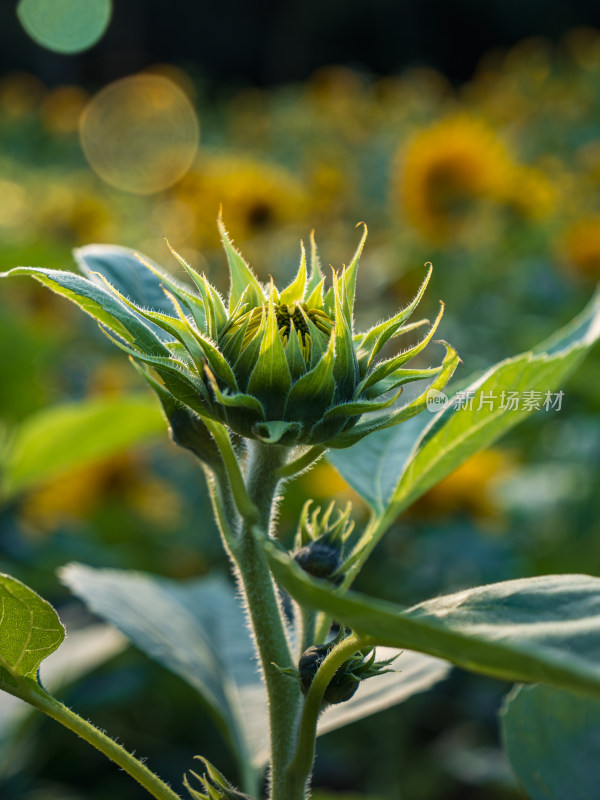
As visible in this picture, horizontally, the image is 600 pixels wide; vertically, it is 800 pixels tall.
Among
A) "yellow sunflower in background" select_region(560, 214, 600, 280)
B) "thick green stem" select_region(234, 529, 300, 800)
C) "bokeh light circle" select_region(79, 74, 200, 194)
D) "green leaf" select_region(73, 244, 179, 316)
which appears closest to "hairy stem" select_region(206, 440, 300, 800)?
"thick green stem" select_region(234, 529, 300, 800)

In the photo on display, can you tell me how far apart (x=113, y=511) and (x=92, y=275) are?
3.91ft

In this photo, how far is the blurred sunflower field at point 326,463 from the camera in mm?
1104

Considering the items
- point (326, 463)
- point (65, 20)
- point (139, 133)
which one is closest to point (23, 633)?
point (326, 463)

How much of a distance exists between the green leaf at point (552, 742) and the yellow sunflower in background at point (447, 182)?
1.54m

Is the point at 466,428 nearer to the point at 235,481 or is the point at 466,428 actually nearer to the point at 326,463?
the point at 235,481

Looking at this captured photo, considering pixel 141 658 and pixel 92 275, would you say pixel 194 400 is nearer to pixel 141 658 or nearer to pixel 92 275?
pixel 92 275

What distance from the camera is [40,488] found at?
1.54 m

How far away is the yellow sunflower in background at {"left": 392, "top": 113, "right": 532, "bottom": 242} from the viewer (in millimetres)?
1958

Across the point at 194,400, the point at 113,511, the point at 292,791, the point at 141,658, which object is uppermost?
the point at 194,400

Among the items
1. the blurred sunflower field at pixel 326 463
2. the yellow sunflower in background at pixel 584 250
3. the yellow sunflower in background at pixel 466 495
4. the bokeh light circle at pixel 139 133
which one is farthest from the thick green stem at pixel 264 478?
the bokeh light circle at pixel 139 133

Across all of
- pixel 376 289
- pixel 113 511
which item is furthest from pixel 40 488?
pixel 376 289

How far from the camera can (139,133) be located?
4797mm

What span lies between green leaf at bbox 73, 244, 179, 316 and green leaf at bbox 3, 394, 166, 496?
344 mm

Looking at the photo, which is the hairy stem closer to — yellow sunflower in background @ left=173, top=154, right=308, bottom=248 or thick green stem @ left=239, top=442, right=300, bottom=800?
thick green stem @ left=239, top=442, right=300, bottom=800
